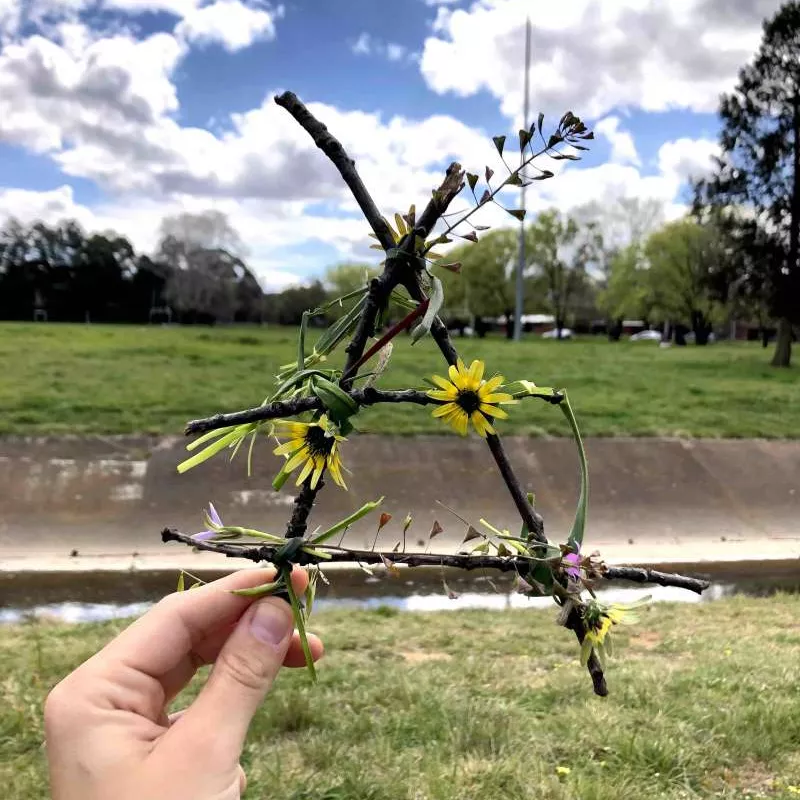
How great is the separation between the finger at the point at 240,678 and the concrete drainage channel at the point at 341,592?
13.5 feet

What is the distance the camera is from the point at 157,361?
563 inches

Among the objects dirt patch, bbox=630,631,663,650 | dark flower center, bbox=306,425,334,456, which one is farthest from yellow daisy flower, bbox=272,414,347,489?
dirt patch, bbox=630,631,663,650

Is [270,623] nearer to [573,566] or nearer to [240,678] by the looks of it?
[240,678]

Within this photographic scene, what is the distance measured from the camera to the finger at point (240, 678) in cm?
107

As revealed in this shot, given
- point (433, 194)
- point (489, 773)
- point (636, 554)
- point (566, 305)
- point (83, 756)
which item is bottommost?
point (636, 554)

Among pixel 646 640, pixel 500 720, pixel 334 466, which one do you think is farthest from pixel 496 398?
pixel 646 640

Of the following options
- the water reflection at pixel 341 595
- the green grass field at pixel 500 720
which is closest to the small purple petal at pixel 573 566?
the green grass field at pixel 500 720

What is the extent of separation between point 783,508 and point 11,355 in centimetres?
1322

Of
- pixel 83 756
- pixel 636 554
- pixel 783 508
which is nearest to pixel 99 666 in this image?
pixel 83 756

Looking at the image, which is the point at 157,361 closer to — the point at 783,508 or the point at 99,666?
the point at 783,508

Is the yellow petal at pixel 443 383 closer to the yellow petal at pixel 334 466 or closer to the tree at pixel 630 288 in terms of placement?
→ the yellow petal at pixel 334 466

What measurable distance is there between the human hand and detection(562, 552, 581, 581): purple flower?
0.40 metres

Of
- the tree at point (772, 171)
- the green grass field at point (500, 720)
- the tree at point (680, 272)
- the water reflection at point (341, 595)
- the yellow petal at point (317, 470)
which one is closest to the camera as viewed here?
the yellow petal at point (317, 470)

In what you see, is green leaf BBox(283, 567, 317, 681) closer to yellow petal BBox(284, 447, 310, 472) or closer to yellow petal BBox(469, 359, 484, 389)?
yellow petal BBox(284, 447, 310, 472)
